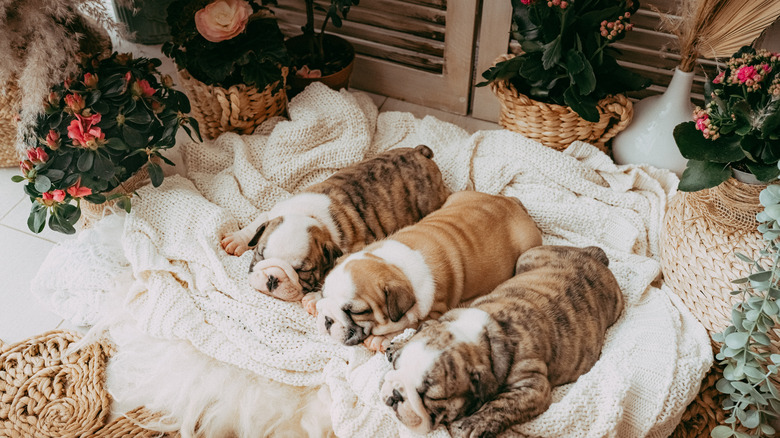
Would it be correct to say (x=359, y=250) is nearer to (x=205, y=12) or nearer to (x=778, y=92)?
(x=205, y=12)

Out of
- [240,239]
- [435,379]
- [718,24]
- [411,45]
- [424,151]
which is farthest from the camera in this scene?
[411,45]

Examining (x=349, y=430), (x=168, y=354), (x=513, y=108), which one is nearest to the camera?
(x=349, y=430)

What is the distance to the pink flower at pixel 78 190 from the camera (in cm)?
182

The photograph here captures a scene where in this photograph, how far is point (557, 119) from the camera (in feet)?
7.16

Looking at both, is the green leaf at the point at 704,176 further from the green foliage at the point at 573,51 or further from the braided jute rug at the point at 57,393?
the braided jute rug at the point at 57,393

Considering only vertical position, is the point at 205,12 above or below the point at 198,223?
above

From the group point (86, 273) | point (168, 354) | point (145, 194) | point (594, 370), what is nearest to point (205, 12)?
point (145, 194)

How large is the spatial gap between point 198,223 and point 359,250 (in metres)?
0.53

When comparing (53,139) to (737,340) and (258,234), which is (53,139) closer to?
(258,234)

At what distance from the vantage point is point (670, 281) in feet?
6.16

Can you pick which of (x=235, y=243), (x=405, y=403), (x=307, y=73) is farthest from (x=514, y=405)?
(x=307, y=73)

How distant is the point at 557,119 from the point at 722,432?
111 centimetres

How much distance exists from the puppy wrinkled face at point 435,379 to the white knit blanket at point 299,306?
3.8 inches

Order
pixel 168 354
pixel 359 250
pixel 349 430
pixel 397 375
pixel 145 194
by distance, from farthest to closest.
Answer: pixel 145 194
pixel 359 250
pixel 168 354
pixel 349 430
pixel 397 375
